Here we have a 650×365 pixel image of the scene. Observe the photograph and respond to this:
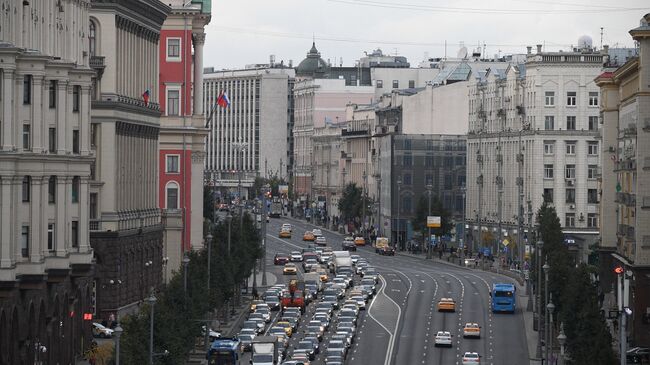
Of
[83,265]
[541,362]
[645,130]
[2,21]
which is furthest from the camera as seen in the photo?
[645,130]

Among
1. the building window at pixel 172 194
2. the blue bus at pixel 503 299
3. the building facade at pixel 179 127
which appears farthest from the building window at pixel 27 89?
the building window at pixel 172 194

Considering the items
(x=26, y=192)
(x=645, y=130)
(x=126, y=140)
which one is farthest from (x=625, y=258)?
(x=26, y=192)

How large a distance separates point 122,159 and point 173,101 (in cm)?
3299

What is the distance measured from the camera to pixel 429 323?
5487 inches

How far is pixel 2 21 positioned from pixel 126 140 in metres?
48.4

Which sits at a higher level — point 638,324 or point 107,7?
point 107,7

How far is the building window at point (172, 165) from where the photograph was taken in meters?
170

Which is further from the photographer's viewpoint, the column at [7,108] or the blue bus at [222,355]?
the blue bus at [222,355]

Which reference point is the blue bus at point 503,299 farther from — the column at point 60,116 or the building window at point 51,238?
the building window at point 51,238

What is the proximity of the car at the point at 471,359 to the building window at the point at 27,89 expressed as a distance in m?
29.5

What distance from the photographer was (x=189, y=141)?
563ft

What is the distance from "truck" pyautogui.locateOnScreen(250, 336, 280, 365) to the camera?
4333 inches

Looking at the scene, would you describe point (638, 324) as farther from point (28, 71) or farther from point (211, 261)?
point (28, 71)

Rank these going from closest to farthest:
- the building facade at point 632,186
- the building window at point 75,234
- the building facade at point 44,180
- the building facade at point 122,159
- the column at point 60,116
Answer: the building facade at point 44,180 < the column at point 60,116 < the building window at point 75,234 < the building facade at point 632,186 < the building facade at point 122,159
